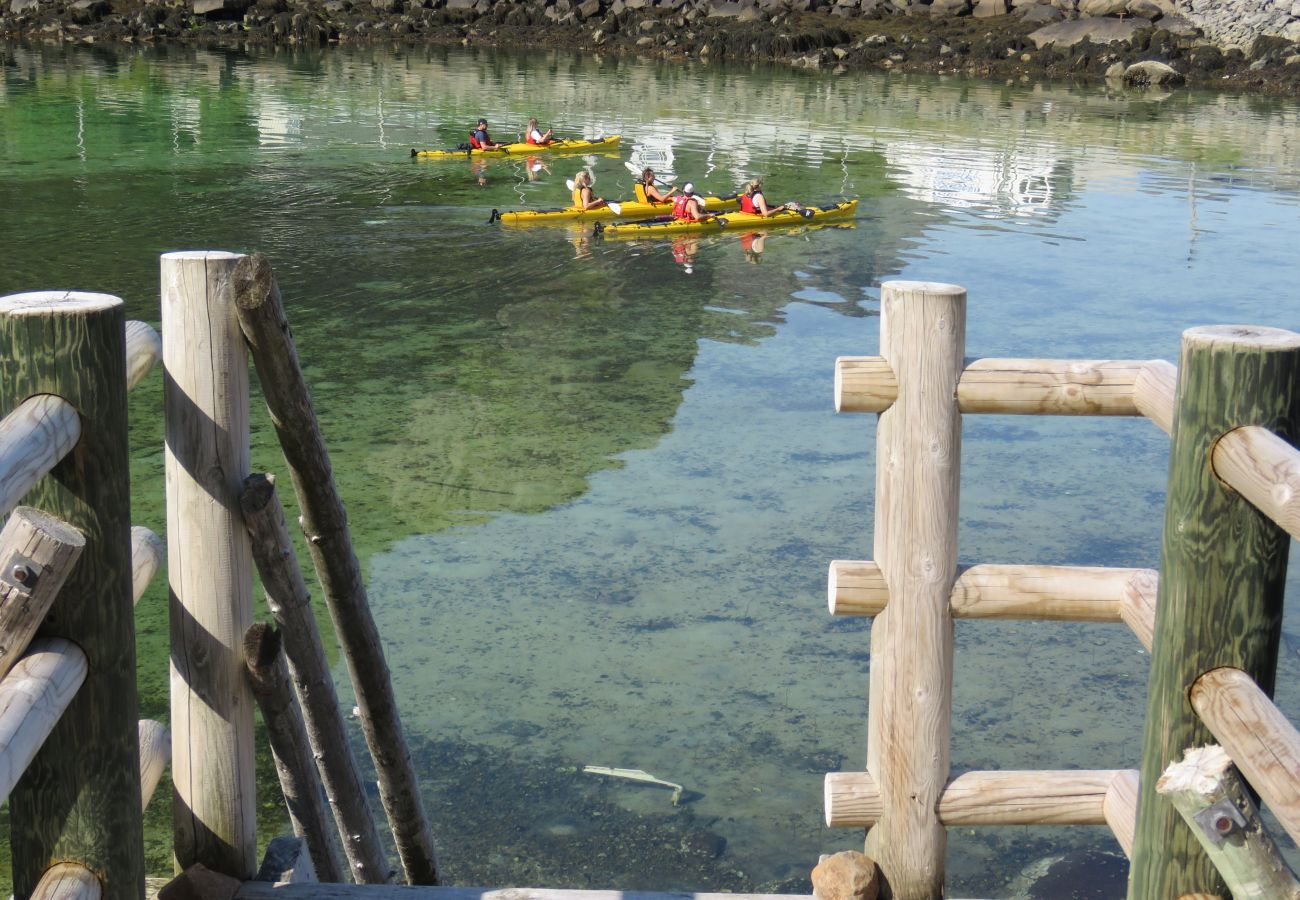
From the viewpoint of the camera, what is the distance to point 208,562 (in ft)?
9.97

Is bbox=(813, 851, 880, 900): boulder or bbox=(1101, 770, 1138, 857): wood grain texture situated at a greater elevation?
bbox=(1101, 770, 1138, 857): wood grain texture

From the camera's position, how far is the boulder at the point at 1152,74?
42844 millimetres

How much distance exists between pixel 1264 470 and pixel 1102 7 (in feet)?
172

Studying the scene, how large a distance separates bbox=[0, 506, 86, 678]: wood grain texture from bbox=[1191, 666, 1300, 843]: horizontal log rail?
1790 mm

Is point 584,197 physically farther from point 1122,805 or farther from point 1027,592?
point 1122,805

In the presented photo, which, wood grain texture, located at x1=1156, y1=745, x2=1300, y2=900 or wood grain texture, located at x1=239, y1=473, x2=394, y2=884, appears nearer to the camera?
wood grain texture, located at x1=1156, y1=745, x2=1300, y2=900

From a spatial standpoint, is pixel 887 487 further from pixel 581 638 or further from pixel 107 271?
pixel 107 271

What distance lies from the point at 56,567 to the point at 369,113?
3163 cm

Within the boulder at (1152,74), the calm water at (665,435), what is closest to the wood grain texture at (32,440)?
the calm water at (665,435)

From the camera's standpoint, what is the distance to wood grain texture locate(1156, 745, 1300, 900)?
2.15 meters

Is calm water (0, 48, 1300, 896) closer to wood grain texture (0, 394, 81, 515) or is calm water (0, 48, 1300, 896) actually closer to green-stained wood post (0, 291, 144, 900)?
green-stained wood post (0, 291, 144, 900)

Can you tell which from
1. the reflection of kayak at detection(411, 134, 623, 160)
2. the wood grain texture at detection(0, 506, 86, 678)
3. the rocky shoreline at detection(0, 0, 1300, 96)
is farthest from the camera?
the rocky shoreline at detection(0, 0, 1300, 96)

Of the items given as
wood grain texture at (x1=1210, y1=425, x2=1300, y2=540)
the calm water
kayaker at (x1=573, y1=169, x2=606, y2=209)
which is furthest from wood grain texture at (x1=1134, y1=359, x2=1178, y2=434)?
kayaker at (x1=573, y1=169, x2=606, y2=209)

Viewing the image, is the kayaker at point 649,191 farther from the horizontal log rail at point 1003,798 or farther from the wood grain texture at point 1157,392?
the wood grain texture at point 1157,392
